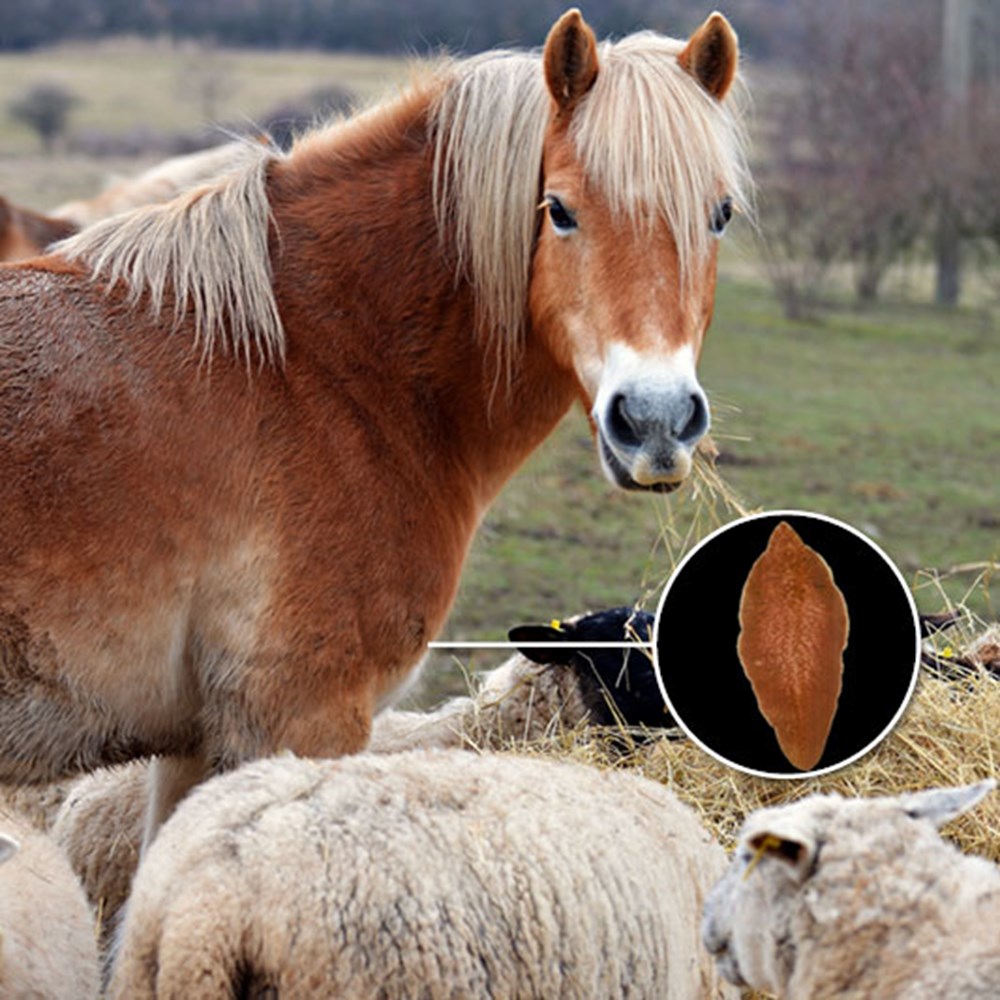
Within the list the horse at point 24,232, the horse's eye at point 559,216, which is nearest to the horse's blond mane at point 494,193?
the horse's eye at point 559,216

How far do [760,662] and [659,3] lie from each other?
20.0 m

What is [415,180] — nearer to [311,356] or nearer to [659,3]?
[311,356]

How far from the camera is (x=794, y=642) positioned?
3988mm

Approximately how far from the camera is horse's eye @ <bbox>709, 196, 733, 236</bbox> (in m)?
3.82

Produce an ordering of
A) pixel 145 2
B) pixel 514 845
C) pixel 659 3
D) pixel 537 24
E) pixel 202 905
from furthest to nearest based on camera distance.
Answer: pixel 145 2, pixel 537 24, pixel 659 3, pixel 514 845, pixel 202 905

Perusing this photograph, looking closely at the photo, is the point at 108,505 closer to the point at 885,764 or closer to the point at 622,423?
the point at 622,423

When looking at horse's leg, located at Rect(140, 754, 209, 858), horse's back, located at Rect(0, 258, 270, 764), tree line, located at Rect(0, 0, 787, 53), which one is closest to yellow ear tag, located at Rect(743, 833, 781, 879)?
horse's back, located at Rect(0, 258, 270, 764)

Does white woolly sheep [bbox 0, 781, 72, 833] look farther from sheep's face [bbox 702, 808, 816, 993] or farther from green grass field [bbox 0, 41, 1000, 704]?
sheep's face [bbox 702, 808, 816, 993]

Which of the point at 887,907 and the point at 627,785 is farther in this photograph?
the point at 627,785

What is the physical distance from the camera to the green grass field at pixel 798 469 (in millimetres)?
7914

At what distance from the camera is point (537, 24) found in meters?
37.8

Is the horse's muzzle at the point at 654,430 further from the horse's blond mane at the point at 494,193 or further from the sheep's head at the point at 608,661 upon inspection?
the sheep's head at the point at 608,661

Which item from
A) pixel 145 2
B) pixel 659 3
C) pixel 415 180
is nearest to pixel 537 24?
pixel 659 3

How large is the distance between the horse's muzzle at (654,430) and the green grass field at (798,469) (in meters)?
0.71
